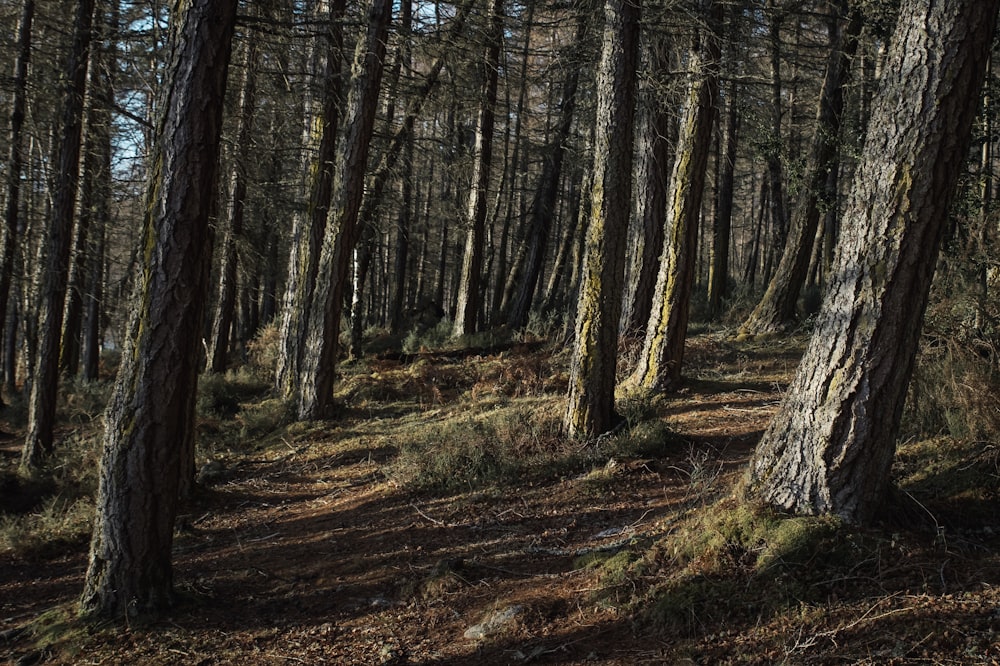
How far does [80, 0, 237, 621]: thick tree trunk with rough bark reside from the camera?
512 centimetres

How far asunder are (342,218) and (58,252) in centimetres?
420

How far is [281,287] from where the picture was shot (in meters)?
32.4

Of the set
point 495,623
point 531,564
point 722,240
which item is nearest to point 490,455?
point 531,564

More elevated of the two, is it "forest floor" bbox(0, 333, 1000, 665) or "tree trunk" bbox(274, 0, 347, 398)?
"tree trunk" bbox(274, 0, 347, 398)

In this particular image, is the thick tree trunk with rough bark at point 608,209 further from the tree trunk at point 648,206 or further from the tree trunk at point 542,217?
the tree trunk at point 542,217

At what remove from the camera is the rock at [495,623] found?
4.80 metres

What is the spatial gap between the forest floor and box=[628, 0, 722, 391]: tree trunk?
59cm

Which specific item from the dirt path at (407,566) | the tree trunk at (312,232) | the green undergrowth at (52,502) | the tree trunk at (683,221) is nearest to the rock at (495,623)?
the dirt path at (407,566)

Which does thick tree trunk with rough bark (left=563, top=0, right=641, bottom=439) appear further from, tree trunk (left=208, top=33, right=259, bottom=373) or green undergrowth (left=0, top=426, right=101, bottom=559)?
tree trunk (left=208, top=33, right=259, bottom=373)

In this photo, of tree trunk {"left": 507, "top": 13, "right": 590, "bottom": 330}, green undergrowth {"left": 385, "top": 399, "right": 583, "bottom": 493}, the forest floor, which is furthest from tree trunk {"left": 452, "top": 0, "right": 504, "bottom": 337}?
green undergrowth {"left": 385, "top": 399, "right": 583, "bottom": 493}

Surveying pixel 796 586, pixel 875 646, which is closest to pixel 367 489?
pixel 796 586

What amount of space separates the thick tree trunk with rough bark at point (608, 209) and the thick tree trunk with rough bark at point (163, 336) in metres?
4.02

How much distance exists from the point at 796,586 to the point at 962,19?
352 cm

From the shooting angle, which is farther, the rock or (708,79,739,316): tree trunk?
(708,79,739,316): tree trunk
